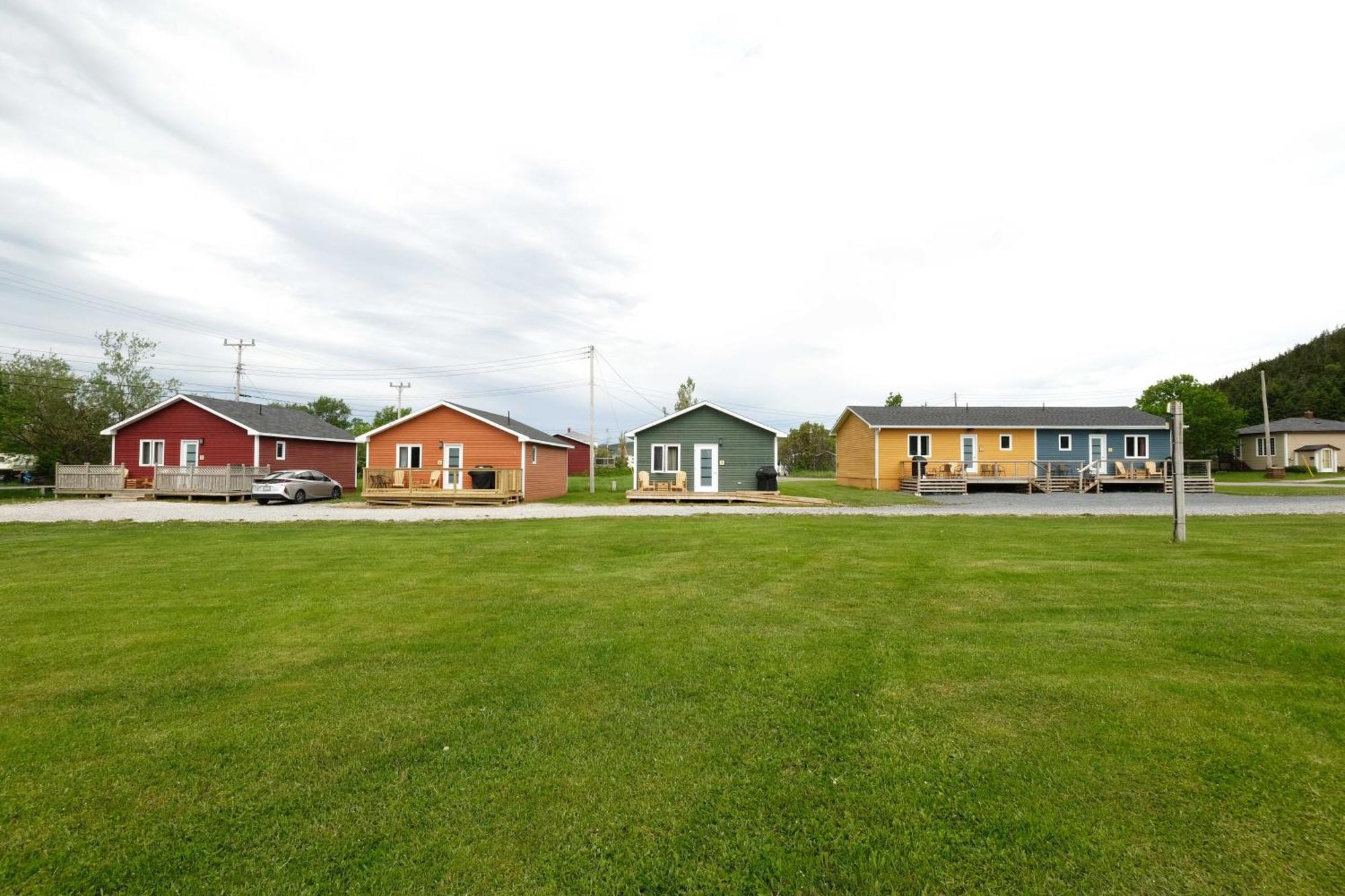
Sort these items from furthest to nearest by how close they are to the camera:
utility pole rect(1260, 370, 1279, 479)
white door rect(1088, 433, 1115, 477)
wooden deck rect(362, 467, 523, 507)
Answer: utility pole rect(1260, 370, 1279, 479), white door rect(1088, 433, 1115, 477), wooden deck rect(362, 467, 523, 507)

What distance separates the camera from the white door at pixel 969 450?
34878 millimetres

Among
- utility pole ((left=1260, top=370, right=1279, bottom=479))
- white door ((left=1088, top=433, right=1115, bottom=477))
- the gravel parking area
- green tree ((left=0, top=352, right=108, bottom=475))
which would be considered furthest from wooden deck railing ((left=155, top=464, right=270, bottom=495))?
utility pole ((left=1260, top=370, right=1279, bottom=479))

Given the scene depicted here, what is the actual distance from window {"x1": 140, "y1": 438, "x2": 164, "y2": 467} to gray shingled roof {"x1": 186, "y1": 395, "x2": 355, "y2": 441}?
3136 mm

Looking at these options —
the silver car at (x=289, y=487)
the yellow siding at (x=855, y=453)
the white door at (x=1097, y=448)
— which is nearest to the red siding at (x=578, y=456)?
the yellow siding at (x=855, y=453)

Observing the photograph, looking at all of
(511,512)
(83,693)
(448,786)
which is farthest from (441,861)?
(511,512)

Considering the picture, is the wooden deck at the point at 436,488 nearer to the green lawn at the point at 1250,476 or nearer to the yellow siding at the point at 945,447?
the yellow siding at the point at 945,447

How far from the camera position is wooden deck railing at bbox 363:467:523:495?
2739 centimetres

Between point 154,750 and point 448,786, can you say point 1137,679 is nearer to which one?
point 448,786

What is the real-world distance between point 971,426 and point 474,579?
33117mm

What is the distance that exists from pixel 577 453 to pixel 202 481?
38461mm

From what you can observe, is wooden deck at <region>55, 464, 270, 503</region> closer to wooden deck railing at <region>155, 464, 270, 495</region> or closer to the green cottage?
wooden deck railing at <region>155, 464, 270, 495</region>

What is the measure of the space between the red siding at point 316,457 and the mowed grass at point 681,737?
2747cm

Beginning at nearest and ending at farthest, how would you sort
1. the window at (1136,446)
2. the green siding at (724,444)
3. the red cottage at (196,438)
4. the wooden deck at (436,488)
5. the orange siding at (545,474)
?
Answer: the wooden deck at (436,488)
the green siding at (724,444)
the orange siding at (545,474)
the red cottage at (196,438)
the window at (1136,446)

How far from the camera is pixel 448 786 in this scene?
10.9 ft
